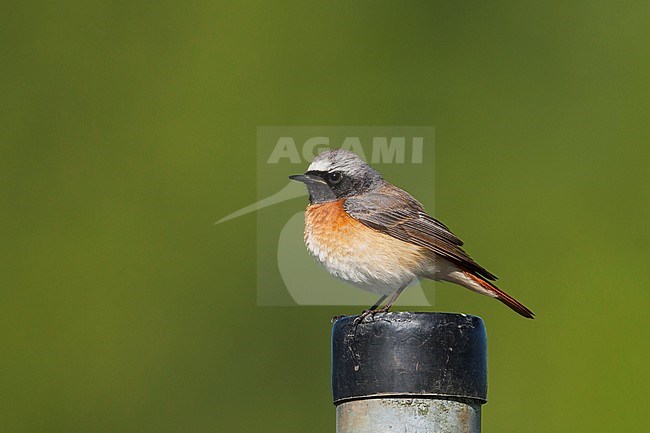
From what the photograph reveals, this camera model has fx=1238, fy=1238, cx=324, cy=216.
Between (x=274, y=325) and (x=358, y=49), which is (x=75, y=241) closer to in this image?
(x=274, y=325)

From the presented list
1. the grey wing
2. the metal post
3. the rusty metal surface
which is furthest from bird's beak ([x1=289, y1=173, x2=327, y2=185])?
the rusty metal surface

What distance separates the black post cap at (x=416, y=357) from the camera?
3854mm

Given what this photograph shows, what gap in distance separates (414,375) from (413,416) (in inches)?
5.0

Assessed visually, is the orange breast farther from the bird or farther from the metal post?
the metal post

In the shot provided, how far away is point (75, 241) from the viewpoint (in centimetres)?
1005

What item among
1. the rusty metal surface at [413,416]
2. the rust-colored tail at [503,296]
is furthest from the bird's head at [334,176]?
the rusty metal surface at [413,416]

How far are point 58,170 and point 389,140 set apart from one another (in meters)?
2.84

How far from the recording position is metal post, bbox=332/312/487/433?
384 centimetres

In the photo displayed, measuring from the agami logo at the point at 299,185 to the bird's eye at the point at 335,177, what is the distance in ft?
6.68

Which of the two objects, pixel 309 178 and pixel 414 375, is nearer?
pixel 414 375

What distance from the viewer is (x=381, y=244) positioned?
611 centimetres

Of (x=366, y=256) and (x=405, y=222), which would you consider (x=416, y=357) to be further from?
(x=405, y=222)

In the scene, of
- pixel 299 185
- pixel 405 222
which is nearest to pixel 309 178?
pixel 405 222

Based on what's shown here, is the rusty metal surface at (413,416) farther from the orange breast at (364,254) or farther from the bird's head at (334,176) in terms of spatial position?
the bird's head at (334,176)
